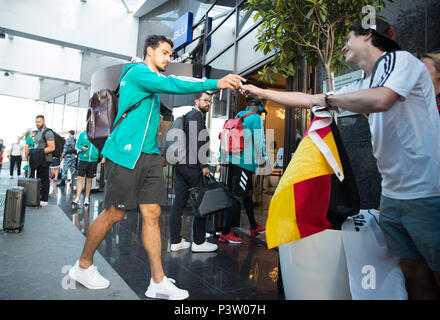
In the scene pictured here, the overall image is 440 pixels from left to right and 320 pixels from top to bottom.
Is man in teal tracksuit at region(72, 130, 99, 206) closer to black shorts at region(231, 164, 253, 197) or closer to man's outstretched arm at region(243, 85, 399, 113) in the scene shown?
black shorts at region(231, 164, 253, 197)

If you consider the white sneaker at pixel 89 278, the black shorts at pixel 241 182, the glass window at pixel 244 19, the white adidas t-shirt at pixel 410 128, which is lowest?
the white sneaker at pixel 89 278

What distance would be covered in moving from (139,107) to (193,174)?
1.52 meters

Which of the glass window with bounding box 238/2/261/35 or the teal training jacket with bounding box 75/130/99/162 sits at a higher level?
the glass window with bounding box 238/2/261/35

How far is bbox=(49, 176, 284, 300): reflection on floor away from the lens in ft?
8.64

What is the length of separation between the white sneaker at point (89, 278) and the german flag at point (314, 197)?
1.57 metres

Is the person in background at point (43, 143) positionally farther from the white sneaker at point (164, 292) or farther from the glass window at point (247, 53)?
the white sneaker at point (164, 292)

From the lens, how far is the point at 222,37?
726 centimetres

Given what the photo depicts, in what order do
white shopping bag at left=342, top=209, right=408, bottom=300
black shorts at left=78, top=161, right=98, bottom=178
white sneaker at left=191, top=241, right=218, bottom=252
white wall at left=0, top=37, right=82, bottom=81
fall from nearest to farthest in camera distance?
white shopping bag at left=342, top=209, right=408, bottom=300 < white sneaker at left=191, top=241, right=218, bottom=252 < black shorts at left=78, top=161, right=98, bottom=178 < white wall at left=0, top=37, right=82, bottom=81

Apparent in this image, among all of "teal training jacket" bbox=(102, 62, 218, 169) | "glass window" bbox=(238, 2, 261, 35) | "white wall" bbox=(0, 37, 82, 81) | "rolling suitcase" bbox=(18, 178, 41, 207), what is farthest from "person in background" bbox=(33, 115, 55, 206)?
"white wall" bbox=(0, 37, 82, 81)

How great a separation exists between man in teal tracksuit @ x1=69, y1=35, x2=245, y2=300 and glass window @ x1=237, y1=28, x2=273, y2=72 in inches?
135

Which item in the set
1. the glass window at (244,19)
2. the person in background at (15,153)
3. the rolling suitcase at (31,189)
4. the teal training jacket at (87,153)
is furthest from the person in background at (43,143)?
the person in background at (15,153)

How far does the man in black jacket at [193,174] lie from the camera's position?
379cm

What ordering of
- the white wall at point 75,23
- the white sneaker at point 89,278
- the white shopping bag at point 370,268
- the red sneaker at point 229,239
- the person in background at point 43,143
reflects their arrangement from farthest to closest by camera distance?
the white wall at point 75,23
the person in background at point 43,143
the red sneaker at point 229,239
the white sneaker at point 89,278
the white shopping bag at point 370,268

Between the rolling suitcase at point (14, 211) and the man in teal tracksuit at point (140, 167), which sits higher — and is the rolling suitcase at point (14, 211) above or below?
below
